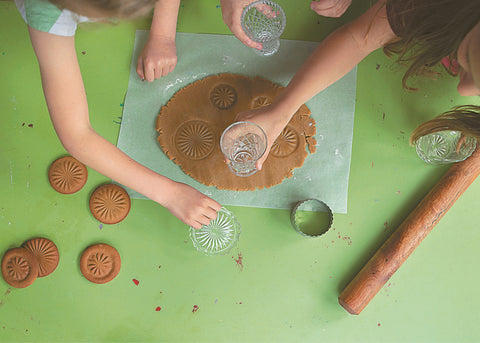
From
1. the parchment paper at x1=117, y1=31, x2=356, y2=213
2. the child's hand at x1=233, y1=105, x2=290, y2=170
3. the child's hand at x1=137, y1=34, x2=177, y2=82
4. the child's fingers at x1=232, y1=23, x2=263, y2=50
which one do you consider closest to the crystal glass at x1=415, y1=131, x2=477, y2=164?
the parchment paper at x1=117, y1=31, x2=356, y2=213

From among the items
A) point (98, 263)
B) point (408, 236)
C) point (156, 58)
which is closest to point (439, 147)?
point (408, 236)

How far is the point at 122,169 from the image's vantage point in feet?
2.17

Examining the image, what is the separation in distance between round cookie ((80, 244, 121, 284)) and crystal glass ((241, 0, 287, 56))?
1.73 feet

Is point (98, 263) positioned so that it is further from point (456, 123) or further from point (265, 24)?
point (456, 123)

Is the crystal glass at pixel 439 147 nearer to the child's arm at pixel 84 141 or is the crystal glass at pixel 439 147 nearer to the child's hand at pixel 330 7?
the child's hand at pixel 330 7

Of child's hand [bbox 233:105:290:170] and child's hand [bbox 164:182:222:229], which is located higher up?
child's hand [bbox 233:105:290:170]

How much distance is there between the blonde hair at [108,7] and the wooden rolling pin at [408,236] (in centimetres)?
60

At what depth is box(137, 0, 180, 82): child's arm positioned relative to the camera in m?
0.75

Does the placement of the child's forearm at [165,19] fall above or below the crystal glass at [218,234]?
above

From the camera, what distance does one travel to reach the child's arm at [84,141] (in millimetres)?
576

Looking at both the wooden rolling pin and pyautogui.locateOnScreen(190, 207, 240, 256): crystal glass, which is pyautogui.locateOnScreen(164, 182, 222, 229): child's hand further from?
the wooden rolling pin

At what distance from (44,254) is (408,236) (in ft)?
2.37

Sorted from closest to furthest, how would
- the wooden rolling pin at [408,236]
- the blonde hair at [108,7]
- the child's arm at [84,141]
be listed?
1. the blonde hair at [108,7]
2. the child's arm at [84,141]
3. the wooden rolling pin at [408,236]

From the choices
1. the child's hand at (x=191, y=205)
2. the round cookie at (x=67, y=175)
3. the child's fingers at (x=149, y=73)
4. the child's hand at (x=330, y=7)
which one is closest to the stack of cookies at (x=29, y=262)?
the round cookie at (x=67, y=175)
